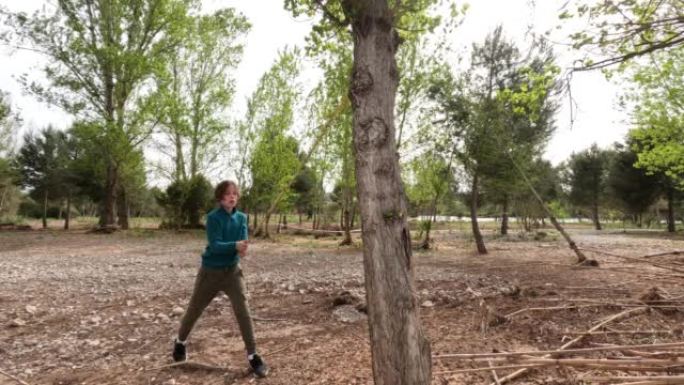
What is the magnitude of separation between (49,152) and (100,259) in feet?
92.4

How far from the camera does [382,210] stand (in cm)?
243

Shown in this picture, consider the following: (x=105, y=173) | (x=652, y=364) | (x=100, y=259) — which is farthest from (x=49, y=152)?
(x=652, y=364)

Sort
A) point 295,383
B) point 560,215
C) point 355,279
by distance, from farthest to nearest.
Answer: point 560,215
point 355,279
point 295,383

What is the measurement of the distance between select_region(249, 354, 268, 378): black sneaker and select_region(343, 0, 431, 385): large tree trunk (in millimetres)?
1660

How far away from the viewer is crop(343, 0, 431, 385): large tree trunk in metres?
2.33

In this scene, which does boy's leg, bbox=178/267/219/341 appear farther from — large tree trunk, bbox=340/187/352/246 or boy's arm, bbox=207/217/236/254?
large tree trunk, bbox=340/187/352/246

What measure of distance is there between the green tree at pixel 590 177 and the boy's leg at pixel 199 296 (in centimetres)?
4476

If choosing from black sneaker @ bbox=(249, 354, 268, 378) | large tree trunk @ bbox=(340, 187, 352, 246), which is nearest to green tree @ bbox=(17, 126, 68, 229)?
large tree trunk @ bbox=(340, 187, 352, 246)

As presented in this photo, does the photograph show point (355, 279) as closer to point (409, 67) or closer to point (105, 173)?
point (409, 67)

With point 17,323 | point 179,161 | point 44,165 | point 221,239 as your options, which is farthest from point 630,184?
point 44,165

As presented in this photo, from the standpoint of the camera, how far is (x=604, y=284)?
707 cm

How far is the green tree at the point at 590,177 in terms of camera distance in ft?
134

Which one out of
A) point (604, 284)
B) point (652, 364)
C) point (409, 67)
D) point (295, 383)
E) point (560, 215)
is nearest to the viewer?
point (652, 364)

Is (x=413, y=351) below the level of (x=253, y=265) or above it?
above
